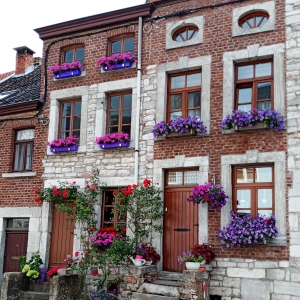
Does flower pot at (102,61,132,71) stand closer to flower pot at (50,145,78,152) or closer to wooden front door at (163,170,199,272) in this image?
flower pot at (50,145,78,152)

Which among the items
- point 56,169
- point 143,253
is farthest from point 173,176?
point 56,169

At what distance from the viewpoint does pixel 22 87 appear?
50.3 feet

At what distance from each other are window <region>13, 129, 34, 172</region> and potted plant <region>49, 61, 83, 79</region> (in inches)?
71.0

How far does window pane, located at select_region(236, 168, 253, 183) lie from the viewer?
33.2 ft

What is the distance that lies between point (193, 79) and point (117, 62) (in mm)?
2101

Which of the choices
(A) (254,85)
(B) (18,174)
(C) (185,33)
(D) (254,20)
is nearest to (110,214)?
(B) (18,174)

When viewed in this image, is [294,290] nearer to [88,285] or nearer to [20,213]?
[88,285]

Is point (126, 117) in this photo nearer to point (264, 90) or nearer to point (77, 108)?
point (77, 108)

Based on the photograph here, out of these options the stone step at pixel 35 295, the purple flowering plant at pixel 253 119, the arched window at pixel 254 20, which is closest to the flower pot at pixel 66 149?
the stone step at pixel 35 295

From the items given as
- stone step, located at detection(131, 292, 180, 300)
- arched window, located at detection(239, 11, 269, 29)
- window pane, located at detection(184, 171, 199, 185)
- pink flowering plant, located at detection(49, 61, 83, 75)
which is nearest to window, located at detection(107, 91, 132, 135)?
pink flowering plant, located at detection(49, 61, 83, 75)

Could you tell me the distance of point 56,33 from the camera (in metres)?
13.1

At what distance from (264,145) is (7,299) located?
6.94m

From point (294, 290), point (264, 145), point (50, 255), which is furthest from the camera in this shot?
point (50, 255)

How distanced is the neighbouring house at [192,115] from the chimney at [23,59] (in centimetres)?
494
